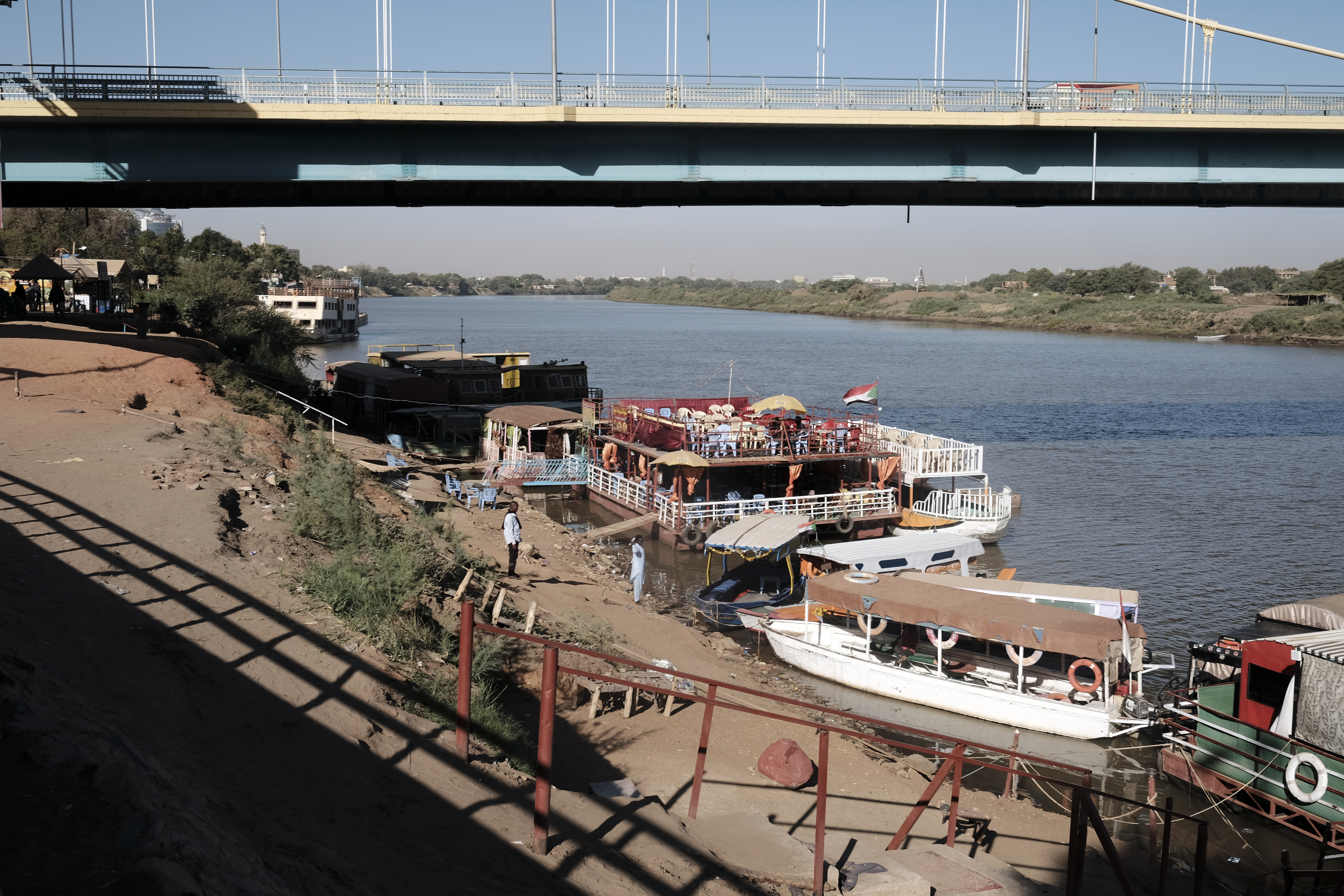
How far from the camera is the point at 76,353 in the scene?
940 inches

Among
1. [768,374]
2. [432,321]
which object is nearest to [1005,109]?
[768,374]

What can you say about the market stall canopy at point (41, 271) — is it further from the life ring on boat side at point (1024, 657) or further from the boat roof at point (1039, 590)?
the life ring on boat side at point (1024, 657)

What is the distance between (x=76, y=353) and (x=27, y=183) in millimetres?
4973

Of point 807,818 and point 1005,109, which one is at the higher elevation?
point 1005,109

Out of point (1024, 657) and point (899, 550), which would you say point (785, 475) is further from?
point (1024, 657)

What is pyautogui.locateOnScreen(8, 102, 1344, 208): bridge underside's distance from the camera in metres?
24.6

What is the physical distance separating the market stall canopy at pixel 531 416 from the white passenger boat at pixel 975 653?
55.0 ft

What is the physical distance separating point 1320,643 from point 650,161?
61.3 ft

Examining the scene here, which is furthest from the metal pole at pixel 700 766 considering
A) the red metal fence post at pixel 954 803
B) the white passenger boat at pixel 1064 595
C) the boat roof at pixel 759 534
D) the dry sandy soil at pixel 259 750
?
the boat roof at pixel 759 534

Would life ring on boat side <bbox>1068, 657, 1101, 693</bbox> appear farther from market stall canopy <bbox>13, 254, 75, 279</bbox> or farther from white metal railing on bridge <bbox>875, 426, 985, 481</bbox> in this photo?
market stall canopy <bbox>13, 254, 75, 279</bbox>

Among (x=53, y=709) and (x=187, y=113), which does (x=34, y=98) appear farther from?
(x=53, y=709)

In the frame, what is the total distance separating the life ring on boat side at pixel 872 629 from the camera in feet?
58.0

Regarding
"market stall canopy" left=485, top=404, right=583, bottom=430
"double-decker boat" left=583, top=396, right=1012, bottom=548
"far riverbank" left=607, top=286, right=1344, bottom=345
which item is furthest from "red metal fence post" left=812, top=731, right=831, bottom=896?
"far riverbank" left=607, top=286, right=1344, bottom=345

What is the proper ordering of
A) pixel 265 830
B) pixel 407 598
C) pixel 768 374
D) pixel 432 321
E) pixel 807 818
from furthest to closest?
pixel 432 321
pixel 768 374
pixel 407 598
pixel 807 818
pixel 265 830
